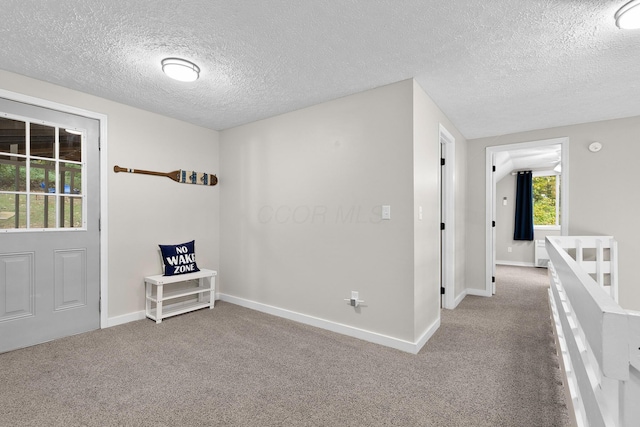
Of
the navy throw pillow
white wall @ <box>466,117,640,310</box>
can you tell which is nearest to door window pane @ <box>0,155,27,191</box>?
the navy throw pillow

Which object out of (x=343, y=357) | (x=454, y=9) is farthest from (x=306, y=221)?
(x=454, y=9)

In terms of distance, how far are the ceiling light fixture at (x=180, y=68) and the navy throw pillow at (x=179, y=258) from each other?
6.37ft

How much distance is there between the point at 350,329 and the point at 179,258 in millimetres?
2101

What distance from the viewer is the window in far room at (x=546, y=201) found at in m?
7.07

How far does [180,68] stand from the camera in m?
2.27

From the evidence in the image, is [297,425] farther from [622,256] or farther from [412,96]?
[622,256]

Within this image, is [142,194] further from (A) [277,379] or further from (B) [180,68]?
(A) [277,379]

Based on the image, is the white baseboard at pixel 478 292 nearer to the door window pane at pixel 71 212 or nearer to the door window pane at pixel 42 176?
the door window pane at pixel 71 212

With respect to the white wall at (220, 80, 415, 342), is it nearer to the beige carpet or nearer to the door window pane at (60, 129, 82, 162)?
the beige carpet

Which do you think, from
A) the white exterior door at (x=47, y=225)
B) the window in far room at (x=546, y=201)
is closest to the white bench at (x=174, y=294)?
the white exterior door at (x=47, y=225)

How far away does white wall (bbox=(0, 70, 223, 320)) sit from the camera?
3100 mm

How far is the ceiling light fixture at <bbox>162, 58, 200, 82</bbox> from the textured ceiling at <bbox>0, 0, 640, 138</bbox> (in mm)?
55

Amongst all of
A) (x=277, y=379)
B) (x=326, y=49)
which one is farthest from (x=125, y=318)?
(x=326, y=49)

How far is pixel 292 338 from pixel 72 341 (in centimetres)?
196
